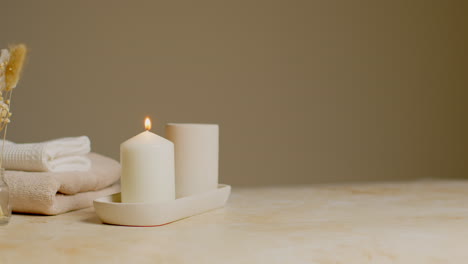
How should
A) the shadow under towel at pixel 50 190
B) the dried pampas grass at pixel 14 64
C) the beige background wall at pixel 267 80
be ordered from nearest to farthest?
the dried pampas grass at pixel 14 64, the shadow under towel at pixel 50 190, the beige background wall at pixel 267 80

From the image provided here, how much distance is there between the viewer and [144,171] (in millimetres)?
995

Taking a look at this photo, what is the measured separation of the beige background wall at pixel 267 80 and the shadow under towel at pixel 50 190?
0.91 meters

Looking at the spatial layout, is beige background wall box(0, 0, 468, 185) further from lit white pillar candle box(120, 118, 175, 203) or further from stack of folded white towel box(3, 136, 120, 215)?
lit white pillar candle box(120, 118, 175, 203)

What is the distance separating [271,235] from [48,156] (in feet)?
1.62

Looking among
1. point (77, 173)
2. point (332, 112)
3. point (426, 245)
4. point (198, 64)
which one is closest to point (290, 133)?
point (332, 112)

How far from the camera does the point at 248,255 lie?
78 centimetres

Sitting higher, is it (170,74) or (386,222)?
(170,74)

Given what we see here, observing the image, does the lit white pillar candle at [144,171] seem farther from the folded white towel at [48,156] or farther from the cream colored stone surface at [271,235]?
the folded white towel at [48,156]

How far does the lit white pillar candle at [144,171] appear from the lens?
0.99 metres

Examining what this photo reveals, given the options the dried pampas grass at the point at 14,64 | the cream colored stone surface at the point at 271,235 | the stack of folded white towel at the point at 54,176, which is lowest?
the cream colored stone surface at the point at 271,235

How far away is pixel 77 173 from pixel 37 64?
3.26 ft

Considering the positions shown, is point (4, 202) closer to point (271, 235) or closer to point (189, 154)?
point (189, 154)

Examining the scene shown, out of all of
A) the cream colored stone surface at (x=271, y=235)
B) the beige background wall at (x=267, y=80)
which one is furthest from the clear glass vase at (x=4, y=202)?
the beige background wall at (x=267, y=80)

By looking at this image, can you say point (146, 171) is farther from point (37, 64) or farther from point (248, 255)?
point (37, 64)
